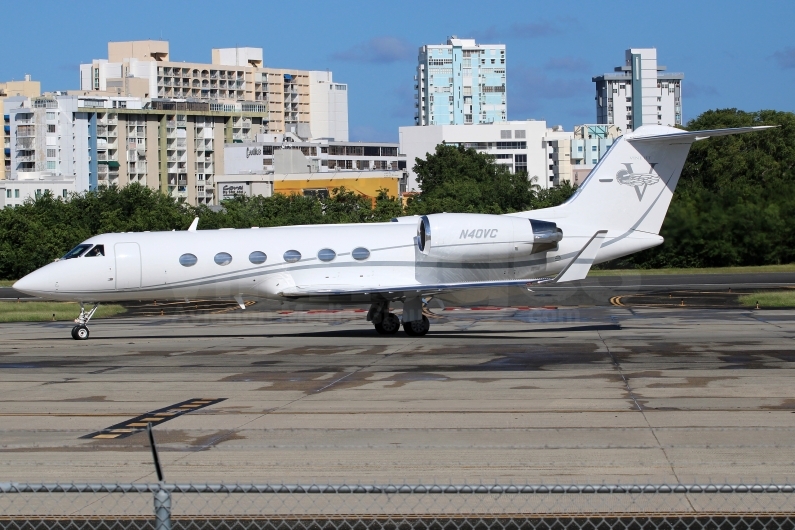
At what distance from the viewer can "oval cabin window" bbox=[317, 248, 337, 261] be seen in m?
26.7

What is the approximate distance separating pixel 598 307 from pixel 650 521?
2896cm

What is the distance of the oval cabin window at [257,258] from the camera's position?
26.6 metres

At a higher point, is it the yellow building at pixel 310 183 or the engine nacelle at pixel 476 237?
the yellow building at pixel 310 183

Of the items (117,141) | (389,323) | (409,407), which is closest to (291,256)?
(389,323)

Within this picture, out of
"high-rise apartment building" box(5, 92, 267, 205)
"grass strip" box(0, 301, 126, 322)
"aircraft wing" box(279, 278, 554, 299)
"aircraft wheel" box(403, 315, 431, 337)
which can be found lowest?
"grass strip" box(0, 301, 126, 322)

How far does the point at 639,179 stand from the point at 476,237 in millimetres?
4962

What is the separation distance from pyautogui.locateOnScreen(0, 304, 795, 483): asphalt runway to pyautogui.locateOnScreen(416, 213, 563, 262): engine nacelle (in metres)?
2.17

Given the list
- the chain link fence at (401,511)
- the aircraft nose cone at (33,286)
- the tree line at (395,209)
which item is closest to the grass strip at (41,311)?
the aircraft nose cone at (33,286)

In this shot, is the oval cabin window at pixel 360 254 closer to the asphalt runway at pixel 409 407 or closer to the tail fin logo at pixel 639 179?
the asphalt runway at pixel 409 407

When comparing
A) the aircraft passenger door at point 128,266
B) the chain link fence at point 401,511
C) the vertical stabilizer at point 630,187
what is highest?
the vertical stabilizer at point 630,187

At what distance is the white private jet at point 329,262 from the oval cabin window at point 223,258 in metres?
0.03

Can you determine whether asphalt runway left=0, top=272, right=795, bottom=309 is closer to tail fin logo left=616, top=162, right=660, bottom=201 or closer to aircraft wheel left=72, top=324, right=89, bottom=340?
tail fin logo left=616, top=162, right=660, bottom=201

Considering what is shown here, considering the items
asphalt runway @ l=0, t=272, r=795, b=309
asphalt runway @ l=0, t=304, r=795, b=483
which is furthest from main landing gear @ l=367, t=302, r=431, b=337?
asphalt runway @ l=0, t=272, r=795, b=309

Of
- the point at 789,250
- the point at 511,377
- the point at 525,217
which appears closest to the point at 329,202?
the point at 789,250
